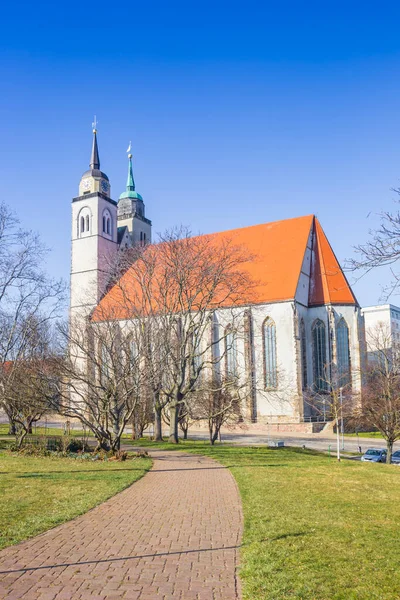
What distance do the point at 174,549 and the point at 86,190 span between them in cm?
5188

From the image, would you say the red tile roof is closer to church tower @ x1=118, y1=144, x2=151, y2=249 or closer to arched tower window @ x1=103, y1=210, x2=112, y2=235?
arched tower window @ x1=103, y1=210, x2=112, y2=235

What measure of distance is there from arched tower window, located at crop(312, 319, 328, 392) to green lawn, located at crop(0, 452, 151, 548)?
26928 mm

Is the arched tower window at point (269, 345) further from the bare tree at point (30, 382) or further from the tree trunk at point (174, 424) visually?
the bare tree at point (30, 382)

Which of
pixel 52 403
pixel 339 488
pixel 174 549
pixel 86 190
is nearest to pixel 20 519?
pixel 174 549

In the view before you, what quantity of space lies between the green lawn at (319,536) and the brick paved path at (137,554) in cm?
39

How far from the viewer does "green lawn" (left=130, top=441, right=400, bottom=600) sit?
235 inches

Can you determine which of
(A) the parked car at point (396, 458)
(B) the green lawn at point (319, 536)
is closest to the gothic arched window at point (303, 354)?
(A) the parked car at point (396, 458)

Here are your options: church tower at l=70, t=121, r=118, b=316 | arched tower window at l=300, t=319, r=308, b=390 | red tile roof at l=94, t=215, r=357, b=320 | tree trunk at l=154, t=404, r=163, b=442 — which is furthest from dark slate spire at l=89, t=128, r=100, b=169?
tree trunk at l=154, t=404, r=163, b=442

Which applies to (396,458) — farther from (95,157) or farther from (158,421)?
(95,157)

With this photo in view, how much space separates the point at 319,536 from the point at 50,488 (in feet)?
22.7

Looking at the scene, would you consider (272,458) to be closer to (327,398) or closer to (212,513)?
(212,513)

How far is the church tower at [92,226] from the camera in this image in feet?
175

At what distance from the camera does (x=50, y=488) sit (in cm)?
1241

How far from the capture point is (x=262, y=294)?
43.1 metres
